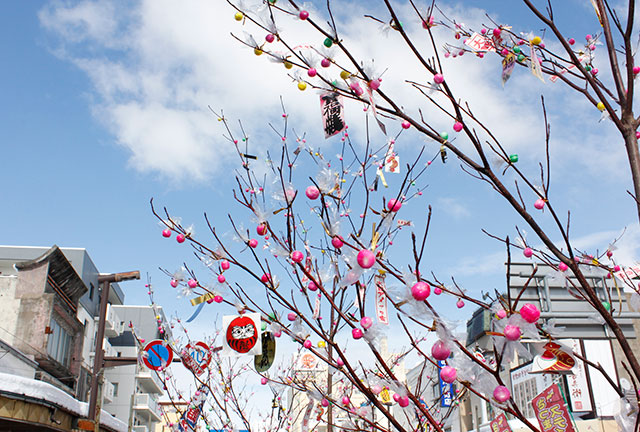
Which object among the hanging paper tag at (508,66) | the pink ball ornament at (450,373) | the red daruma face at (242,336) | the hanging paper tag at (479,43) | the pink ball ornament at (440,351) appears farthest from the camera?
the red daruma face at (242,336)

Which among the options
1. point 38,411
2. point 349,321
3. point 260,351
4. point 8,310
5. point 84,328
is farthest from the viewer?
point 84,328

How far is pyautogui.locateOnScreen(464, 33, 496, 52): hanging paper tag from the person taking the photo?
346cm

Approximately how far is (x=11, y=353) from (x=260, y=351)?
15088 millimetres

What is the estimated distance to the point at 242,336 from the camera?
512 cm

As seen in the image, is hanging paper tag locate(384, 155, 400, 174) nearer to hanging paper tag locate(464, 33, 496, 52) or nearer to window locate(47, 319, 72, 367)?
hanging paper tag locate(464, 33, 496, 52)

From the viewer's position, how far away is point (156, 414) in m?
47.9

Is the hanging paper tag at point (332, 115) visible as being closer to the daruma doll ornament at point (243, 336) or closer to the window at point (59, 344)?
the daruma doll ornament at point (243, 336)

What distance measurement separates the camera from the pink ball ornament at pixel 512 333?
188 cm

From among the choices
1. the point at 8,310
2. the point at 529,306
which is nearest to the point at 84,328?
the point at 8,310

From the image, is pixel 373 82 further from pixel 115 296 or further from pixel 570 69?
pixel 115 296

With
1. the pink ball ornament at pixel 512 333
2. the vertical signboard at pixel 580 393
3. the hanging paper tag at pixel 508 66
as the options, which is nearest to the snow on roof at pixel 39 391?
the hanging paper tag at pixel 508 66

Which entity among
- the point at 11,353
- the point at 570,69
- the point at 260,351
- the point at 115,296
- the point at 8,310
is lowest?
the point at 260,351

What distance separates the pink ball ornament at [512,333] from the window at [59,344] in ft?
78.6

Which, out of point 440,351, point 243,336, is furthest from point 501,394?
point 243,336
